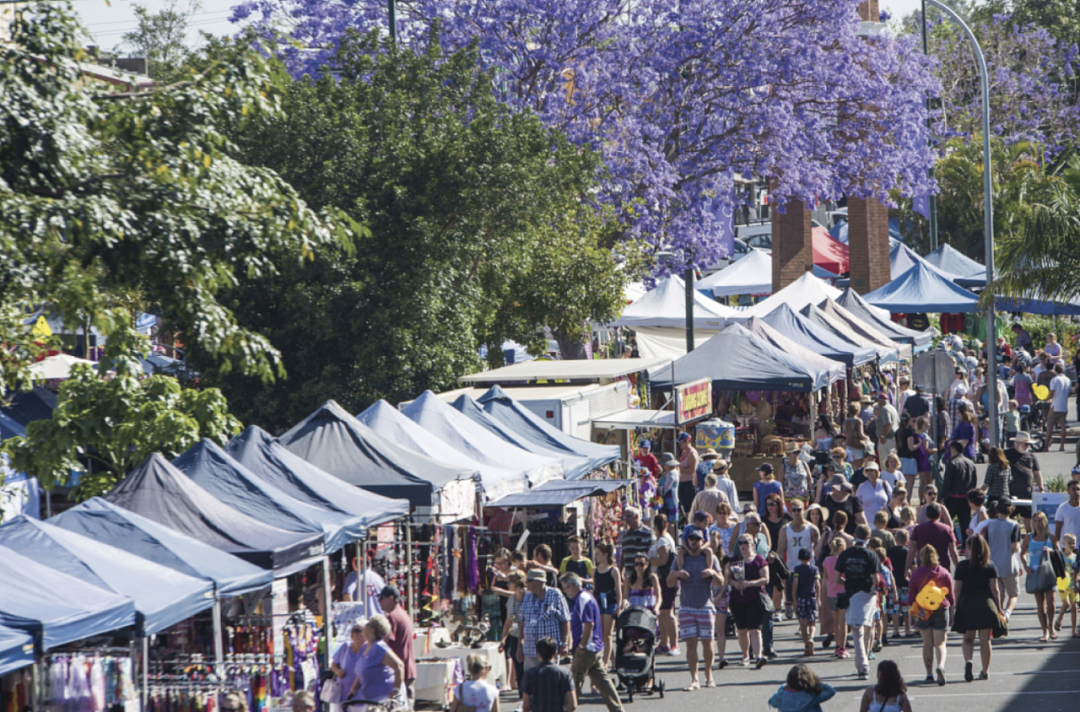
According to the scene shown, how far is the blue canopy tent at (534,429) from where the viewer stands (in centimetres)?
1727

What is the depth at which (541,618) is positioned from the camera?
11383 mm

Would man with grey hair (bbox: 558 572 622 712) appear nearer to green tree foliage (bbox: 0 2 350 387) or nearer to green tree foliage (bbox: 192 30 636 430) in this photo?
green tree foliage (bbox: 0 2 350 387)

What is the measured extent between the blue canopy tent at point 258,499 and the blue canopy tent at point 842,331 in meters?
18.3

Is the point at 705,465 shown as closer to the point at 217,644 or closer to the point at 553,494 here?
the point at 553,494

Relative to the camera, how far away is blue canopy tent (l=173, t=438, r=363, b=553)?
37.7 ft

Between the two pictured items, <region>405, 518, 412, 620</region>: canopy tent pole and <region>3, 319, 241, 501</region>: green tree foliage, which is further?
<region>3, 319, 241, 501</region>: green tree foliage

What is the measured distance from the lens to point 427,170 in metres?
19.3

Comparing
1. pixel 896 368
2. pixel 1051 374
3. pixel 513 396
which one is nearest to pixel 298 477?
pixel 513 396

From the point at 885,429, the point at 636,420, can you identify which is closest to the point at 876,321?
the point at 885,429

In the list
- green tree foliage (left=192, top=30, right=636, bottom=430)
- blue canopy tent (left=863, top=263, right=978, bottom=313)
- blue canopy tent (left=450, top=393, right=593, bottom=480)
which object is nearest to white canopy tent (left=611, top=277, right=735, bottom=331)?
blue canopy tent (left=863, top=263, right=978, bottom=313)

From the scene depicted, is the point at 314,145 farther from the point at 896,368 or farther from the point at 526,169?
the point at 896,368

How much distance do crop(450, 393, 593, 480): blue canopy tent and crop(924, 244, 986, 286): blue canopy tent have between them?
28205 millimetres

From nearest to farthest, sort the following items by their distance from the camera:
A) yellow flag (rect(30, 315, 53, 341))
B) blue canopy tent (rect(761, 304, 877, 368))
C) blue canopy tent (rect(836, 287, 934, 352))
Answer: yellow flag (rect(30, 315, 53, 341)) → blue canopy tent (rect(761, 304, 877, 368)) → blue canopy tent (rect(836, 287, 934, 352))

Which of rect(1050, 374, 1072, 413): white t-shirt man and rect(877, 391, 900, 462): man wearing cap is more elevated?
rect(1050, 374, 1072, 413): white t-shirt man
